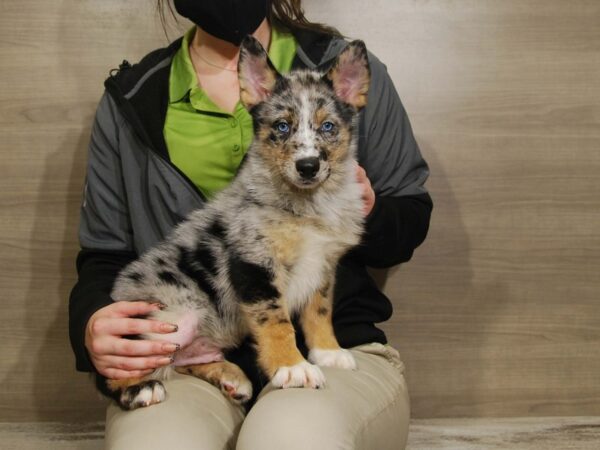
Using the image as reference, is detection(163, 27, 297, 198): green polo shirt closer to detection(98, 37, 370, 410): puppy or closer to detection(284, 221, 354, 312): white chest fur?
detection(98, 37, 370, 410): puppy

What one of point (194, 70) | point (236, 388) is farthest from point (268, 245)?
point (194, 70)

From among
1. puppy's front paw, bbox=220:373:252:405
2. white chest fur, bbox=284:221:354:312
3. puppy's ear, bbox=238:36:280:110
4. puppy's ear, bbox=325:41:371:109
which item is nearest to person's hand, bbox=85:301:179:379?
puppy's front paw, bbox=220:373:252:405

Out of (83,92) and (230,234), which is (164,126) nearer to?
(230,234)

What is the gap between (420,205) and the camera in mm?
2096

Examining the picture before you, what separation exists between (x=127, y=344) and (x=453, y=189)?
138 cm

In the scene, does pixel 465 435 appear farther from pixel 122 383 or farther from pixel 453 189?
pixel 122 383

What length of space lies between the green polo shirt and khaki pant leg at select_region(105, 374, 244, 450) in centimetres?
57

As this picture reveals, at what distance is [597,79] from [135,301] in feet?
5.85

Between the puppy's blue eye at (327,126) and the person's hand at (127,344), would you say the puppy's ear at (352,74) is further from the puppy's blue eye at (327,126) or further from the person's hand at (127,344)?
the person's hand at (127,344)

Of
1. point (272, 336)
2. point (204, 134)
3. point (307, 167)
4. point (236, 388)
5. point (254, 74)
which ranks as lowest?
point (236, 388)

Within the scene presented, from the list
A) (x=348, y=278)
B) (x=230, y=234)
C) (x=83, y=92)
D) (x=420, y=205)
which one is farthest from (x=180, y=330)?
(x=83, y=92)

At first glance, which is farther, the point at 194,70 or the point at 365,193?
the point at 194,70

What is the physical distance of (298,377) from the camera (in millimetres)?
1618

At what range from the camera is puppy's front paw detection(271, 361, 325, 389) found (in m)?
1.61
